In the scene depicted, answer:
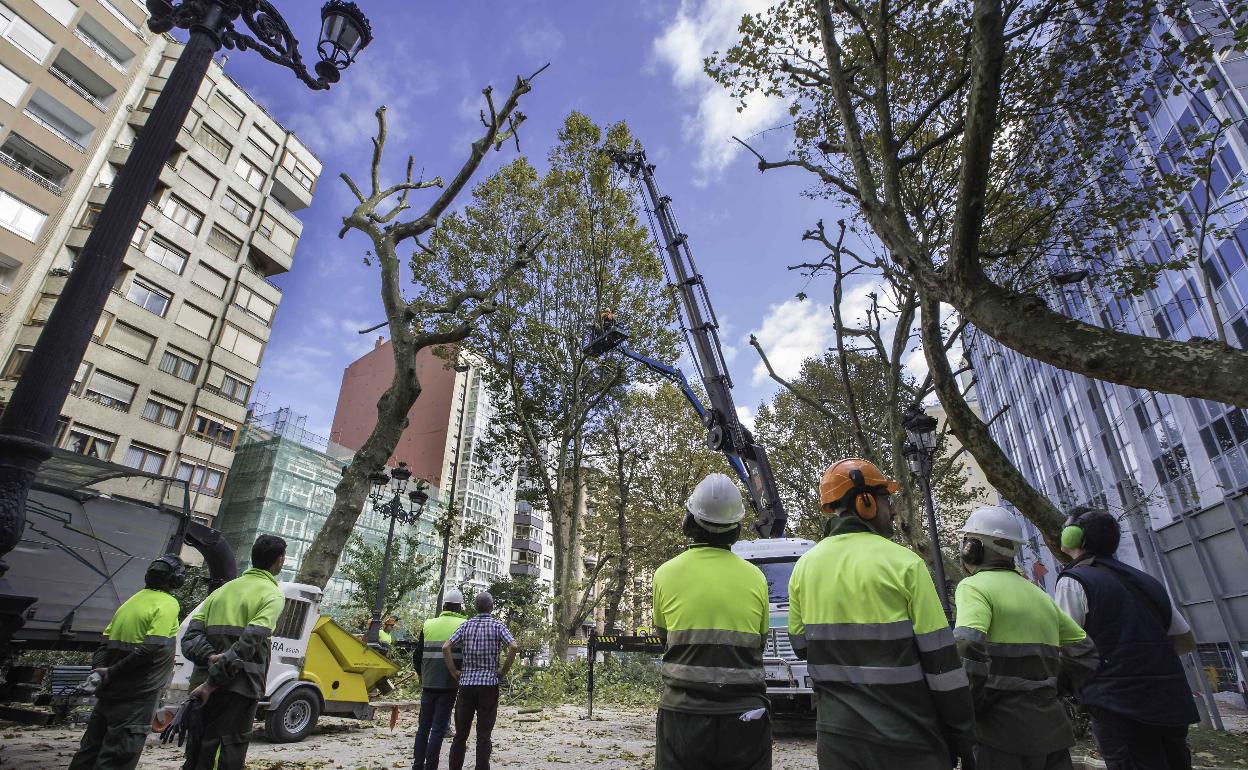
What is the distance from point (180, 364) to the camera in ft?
88.6

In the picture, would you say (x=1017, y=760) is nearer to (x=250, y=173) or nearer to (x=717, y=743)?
(x=717, y=743)

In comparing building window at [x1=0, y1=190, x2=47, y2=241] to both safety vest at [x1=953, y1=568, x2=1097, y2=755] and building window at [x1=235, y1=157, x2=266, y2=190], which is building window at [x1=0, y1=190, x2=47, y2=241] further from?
safety vest at [x1=953, y1=568, x2=1097, y2=755]

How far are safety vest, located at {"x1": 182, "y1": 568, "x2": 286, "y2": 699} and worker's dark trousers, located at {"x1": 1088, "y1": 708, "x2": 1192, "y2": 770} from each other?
4.66 meters

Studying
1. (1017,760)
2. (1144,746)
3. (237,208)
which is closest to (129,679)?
(1017,760)

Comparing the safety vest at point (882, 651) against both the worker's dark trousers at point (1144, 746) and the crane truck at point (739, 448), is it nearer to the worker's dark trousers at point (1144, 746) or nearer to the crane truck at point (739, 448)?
the worker's dark trousers at point (1144, 746)

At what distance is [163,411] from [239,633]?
91.6ft

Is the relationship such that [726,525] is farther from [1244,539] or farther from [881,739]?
[1244,539]

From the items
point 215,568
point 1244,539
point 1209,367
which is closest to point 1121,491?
point 1244,539

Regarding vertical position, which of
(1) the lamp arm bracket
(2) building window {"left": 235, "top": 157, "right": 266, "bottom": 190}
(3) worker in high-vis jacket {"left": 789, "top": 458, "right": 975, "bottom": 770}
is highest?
(2) building window {"left": 235, "top": 157, "right": 266, "bottom": 190}

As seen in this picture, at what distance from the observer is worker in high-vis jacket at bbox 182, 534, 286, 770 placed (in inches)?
142

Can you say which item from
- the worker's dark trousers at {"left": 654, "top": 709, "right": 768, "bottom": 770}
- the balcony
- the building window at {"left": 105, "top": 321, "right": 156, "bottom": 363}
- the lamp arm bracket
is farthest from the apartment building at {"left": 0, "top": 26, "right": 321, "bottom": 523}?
the worker's dark trousers at {"left": 654, "top": 709, "right": 768, "bottom": 770}

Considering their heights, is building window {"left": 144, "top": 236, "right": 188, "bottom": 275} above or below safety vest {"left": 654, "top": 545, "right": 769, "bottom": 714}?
above

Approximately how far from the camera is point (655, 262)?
60.1 ft

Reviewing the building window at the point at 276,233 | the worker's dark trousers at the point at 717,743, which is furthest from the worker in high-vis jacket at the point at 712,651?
the building window at the point at 276,233
